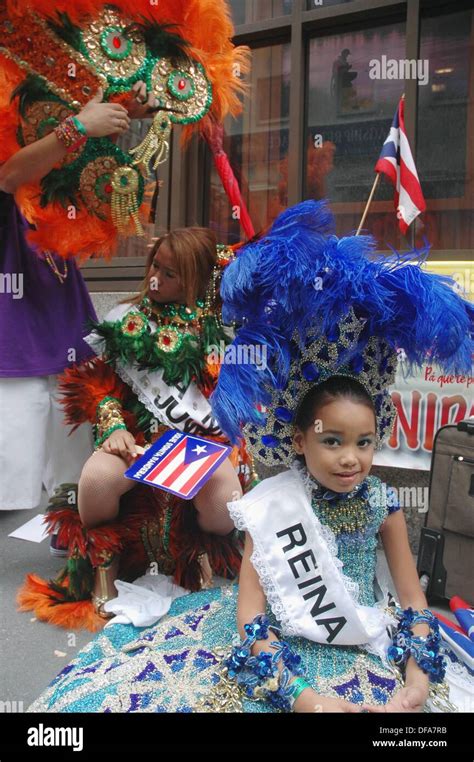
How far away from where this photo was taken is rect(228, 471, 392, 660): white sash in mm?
1557

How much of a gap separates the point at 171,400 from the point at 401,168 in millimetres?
1915

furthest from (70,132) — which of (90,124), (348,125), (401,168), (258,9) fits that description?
(258,9)

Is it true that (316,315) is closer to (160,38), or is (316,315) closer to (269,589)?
(269,589)

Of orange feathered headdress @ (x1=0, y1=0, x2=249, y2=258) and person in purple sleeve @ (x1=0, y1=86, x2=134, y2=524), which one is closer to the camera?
orange feathered headdress @ (x1=0, y1=0, x2=249, y2=258)

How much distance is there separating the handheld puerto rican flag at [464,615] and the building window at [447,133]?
2358 millimetres

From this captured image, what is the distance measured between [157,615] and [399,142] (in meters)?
2.66

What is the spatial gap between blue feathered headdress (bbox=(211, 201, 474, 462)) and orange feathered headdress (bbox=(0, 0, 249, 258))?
107 centimetres

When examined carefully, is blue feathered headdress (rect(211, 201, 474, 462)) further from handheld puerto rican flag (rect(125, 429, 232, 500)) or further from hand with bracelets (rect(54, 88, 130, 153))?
hand with bracelets (rect(54, 88, 130, 153))

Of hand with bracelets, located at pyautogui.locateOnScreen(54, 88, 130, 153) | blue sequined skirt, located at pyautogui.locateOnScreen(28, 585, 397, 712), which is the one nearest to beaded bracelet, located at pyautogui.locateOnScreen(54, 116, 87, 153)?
hand with bracelets, located at pyautogui.locateOnScreen(54, 88, 130, 153)

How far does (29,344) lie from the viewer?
2.65 m

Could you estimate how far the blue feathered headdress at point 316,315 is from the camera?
146 centimetres

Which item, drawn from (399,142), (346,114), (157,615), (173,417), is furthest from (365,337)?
(346,114)

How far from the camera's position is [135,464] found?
228 cm

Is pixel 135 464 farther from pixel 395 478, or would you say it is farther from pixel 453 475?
pixel 395 478
